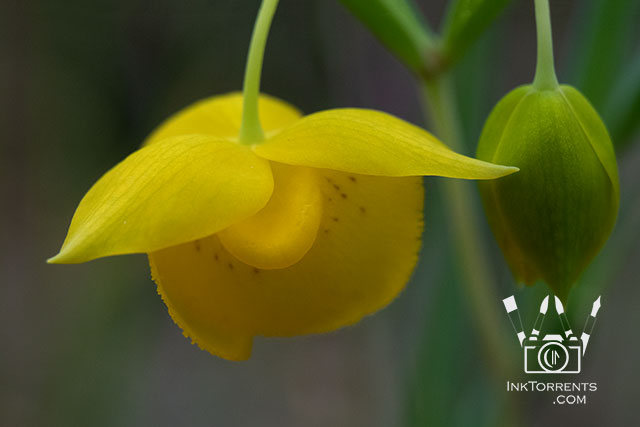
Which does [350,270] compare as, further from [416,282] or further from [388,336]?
[388,336]

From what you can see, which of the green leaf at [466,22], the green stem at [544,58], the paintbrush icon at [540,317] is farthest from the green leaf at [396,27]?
the paintbrush icon at [540,317]

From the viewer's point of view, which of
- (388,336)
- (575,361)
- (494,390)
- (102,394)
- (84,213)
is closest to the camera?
(84,213)

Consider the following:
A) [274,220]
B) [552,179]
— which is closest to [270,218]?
[274,220]

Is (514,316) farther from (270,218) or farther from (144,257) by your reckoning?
(144,257)

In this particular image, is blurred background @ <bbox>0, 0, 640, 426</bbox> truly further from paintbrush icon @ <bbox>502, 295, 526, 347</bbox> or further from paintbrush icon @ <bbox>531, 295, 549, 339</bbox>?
paintbrush icon @ <bbox>531, 295, 549, 339</bbox>

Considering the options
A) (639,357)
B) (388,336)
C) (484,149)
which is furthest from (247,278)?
(639,357)

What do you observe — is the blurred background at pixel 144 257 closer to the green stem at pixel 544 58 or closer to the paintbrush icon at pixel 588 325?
the paintbrush icon at pixel 588 325

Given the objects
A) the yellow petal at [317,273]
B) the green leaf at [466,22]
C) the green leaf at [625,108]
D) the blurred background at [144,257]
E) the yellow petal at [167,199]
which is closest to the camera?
the yellow petal at [167,199]
